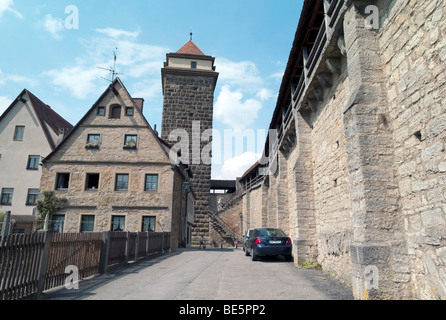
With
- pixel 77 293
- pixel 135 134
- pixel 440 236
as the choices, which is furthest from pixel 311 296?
pixel 135 134

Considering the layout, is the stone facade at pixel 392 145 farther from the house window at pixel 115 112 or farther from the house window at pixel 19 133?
the house window at pixel 19 133

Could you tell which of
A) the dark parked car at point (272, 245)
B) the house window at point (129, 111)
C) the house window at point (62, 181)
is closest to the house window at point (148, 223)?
the house window at point (62, 181)

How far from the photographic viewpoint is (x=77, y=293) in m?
6.03

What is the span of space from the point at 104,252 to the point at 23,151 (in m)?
21.1

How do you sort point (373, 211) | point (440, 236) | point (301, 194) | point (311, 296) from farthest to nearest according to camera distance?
point (301, 194) < point (311, 296) < point (373, 211) < point (440, 236)

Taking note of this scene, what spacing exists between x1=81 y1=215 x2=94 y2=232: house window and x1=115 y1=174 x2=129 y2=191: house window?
2.48 metres

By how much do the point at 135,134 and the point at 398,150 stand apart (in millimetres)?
17657

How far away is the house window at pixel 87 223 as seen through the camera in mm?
18734

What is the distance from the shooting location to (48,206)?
18344 mm

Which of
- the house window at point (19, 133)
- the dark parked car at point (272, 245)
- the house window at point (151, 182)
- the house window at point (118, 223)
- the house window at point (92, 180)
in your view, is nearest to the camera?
the dark parked car at point (272, 245)

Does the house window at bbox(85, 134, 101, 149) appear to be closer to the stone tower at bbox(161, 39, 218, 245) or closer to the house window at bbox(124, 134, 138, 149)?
the house window at bbox(124, 134, 138, 149)

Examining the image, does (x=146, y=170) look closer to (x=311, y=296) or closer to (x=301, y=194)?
(x=301, y=194)

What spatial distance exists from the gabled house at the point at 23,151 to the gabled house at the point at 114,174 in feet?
16.3

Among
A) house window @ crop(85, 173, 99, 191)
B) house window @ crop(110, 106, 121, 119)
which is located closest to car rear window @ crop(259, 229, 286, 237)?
house window @ crop(85, 173, 99, 191)
